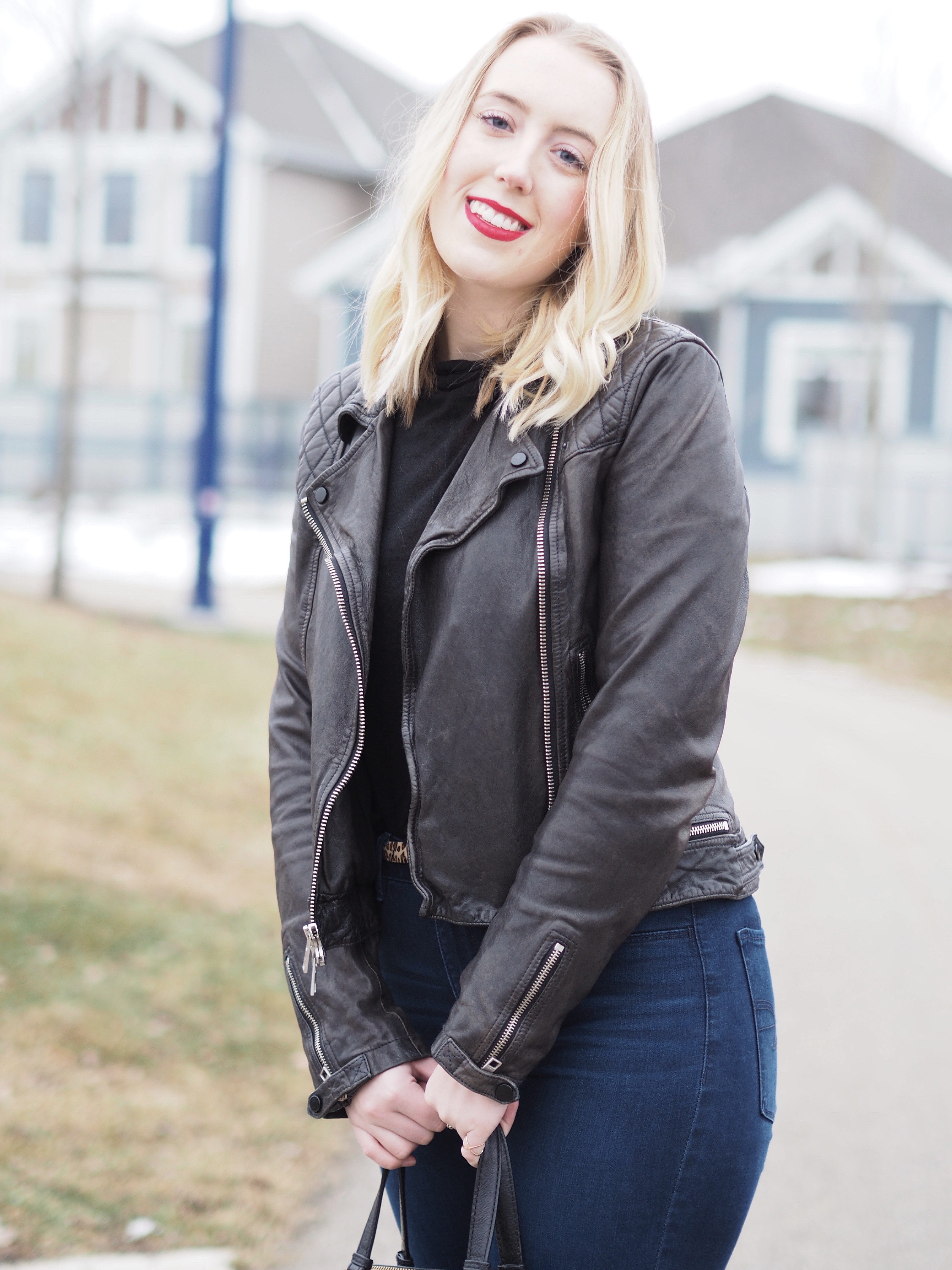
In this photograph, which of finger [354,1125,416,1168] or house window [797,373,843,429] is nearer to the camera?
finger [354,1125,416,1168]

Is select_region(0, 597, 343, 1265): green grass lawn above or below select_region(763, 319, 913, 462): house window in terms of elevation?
below

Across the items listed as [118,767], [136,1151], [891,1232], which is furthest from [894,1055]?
[118,767]

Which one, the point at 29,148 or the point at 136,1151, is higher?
the point at 29,148

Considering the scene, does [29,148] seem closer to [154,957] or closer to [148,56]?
[148,56]

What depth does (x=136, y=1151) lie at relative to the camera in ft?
12.0

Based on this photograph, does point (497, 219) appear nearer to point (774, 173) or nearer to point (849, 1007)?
point (849, 1007)

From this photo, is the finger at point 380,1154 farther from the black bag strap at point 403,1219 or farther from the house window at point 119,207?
the house window at point 119,207

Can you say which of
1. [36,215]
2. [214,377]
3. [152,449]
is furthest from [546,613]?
[36,215]

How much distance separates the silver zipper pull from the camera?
1877 mm

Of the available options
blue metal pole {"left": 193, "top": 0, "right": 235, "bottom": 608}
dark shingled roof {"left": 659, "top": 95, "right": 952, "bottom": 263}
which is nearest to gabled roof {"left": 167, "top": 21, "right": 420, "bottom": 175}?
dark shingled roof {"left": 659, "top": 95, "right": 952, "bottom": 263}

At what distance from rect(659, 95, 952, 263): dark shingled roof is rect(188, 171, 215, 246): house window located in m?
9.78

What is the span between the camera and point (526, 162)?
6.07ft

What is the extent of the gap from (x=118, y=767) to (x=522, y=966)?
5.91m

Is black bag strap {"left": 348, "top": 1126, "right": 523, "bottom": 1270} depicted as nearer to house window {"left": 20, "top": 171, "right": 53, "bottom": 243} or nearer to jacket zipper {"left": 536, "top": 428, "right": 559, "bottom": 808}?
jacket zipper {"left": 536, "top": 428, "right": 559, "bottom": 808}
